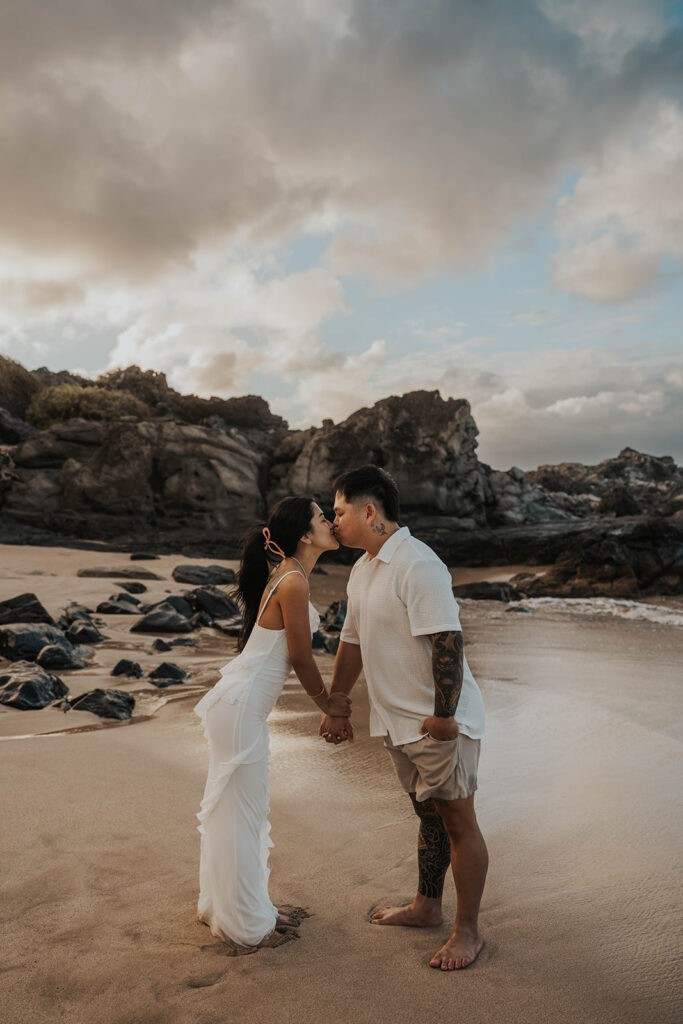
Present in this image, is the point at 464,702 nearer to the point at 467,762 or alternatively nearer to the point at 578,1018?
the point at 467,762

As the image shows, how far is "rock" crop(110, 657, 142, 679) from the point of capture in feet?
23.4

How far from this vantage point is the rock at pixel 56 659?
7.20m

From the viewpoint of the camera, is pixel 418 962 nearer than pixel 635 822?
Yes

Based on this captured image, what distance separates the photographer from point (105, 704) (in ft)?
18.9

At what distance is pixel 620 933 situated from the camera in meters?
2.63

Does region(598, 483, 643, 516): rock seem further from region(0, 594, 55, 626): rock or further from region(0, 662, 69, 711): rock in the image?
region(0, 662, 69, 711): rock

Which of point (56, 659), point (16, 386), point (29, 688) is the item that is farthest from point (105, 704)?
point (16, 386)

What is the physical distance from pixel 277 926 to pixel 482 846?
91 cm

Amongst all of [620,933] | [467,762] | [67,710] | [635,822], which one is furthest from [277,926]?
[67,710]

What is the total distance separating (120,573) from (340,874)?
40.2ft

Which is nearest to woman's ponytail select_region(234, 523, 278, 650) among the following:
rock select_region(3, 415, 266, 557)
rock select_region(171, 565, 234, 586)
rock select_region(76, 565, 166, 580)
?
rock select_region(76, 565, 166, 580)

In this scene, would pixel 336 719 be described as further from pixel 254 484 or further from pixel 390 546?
pixel 254 484

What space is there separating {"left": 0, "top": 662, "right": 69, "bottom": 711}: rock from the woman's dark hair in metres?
3.54

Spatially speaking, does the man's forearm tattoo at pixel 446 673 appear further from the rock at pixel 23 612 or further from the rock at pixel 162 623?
the rock at pixel 162 623
